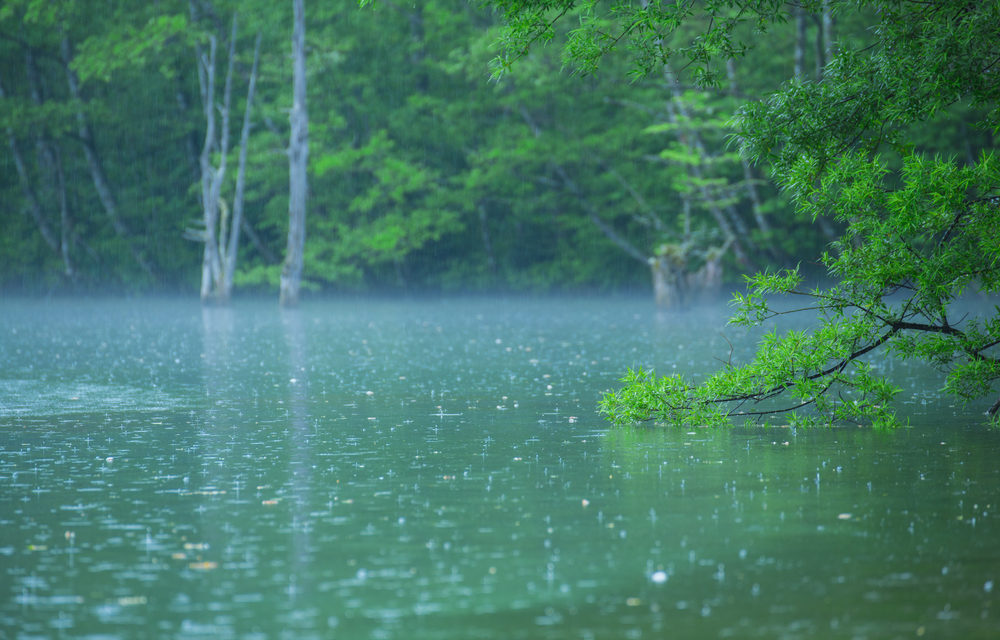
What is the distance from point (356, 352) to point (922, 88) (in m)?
13.6

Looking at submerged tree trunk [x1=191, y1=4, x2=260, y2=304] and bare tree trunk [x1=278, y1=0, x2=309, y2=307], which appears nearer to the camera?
bare tree trunk [x1=278, y1=0, x2=309, y2=307]

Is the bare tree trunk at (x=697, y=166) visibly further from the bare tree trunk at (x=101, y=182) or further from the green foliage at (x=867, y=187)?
the green foliage at (x=867, y=187)

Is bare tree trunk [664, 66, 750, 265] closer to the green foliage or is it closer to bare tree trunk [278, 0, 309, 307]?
bare tree trunk [278, 0, 309, 307]

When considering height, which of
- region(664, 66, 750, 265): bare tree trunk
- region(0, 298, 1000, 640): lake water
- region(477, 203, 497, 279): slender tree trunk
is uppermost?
region(664, 66, 750, 265): bare tree trunk

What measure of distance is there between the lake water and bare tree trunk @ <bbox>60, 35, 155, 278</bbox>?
→ 134 feet

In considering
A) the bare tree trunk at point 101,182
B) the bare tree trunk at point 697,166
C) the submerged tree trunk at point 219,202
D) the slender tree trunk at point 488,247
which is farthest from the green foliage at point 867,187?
the bare tree trunk at point 101,182

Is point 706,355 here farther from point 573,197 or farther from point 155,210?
point 155,210

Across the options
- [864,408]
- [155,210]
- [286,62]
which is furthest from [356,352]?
[155,210]

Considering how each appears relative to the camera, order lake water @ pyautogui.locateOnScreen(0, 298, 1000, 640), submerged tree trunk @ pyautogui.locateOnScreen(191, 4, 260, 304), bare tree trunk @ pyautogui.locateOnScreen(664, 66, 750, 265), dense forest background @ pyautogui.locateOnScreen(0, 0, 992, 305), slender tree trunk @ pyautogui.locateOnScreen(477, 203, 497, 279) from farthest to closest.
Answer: slender tree trunk @ pyautogui.locateOnScreen(477, 203, 497, 279) → dense forest background @ pyautogui.locateOnScreen(0, 0, 992, 305) → submerged tree trunk @ pyautogui.locateOnScreen(191, 4, 260, 304) → bare tree trunk @ pyautogui.locateOnScreen(664, 66, 750, 265) → lake water @ pyautogui.locateOnScreen(0, 298, 1000, 640)

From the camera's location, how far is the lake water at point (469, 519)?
607cm

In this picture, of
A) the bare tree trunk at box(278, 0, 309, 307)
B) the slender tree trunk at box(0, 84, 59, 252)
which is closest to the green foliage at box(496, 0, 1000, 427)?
the bare tree trunk at box(278, 0, 309, 307)

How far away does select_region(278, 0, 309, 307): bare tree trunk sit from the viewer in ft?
144

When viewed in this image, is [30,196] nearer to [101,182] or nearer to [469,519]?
[101,182]

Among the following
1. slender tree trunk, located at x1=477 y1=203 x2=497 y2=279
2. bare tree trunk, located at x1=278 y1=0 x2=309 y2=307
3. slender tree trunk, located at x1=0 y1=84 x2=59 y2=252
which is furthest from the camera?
slender tree trunk, located at x1=477 y1=203 x2=497 y2=279
